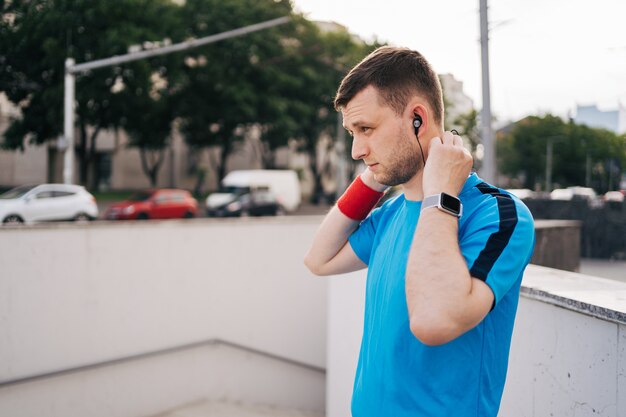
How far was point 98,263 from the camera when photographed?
5777mm

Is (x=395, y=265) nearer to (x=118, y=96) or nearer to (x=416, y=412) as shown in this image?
(x=416, y=412)

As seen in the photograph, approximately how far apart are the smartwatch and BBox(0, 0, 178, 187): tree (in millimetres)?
15686

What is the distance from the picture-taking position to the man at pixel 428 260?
119cm

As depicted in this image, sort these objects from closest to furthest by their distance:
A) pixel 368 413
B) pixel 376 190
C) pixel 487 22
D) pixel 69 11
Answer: pixel 368 413 < pixel 376 190 < pixel 487 22 < pixel 69 11

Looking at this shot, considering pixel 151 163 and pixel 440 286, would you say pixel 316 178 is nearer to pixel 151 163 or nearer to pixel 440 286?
pixel 151 163

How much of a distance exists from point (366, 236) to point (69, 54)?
1833 cm

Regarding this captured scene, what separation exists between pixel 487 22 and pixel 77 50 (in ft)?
49.4

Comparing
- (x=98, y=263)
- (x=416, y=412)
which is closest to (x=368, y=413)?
(x=416, y=412)

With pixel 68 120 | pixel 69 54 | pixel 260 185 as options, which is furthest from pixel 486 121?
pixel 260 185

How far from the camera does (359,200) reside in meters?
1.85

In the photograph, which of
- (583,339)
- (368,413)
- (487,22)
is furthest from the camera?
(487,22)

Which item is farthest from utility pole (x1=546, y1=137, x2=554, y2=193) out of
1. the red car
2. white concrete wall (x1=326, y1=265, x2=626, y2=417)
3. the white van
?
white concrete wall (x1=326, y1=265, x2=626, y2=417)

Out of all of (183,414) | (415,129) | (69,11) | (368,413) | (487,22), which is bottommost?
(183,414)

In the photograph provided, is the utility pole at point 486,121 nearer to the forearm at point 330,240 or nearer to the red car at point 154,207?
the forearm at point 330,240
